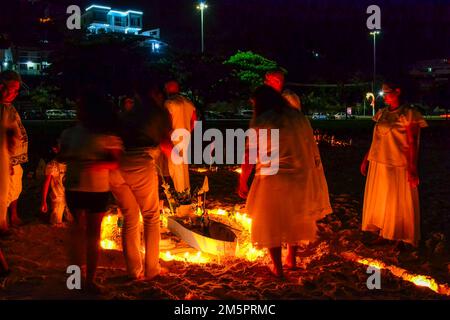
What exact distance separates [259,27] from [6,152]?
47062mm

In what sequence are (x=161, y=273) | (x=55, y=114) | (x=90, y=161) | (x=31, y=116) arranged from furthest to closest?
(x=55, y=114), (x=31, y=116), (x=161, y=273), (x=90, y=161)

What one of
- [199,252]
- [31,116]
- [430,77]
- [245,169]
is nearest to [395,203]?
[245,169]

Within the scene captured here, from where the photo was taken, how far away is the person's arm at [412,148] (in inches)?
210

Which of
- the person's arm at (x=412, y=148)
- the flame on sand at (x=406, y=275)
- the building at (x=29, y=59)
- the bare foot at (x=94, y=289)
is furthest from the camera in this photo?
the building at (x=29, y=59)

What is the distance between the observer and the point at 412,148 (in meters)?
5.36

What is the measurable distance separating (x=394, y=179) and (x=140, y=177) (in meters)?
3.10

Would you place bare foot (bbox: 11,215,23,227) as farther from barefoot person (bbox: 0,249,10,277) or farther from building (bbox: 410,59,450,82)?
building (bbox: 410,59,450,82)

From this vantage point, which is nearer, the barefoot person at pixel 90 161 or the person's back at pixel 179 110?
the barefoot person at pixel 90 161

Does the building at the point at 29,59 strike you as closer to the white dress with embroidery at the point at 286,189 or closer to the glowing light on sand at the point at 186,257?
the glowing light on sand at the point at 186,257

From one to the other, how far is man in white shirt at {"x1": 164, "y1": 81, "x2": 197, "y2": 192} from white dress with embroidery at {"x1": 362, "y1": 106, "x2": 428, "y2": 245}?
9.16ft

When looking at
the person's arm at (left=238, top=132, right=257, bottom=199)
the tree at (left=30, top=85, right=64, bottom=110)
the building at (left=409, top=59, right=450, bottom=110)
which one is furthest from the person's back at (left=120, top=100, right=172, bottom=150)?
the building at (left=409, top=59, right=450, bottom=110)

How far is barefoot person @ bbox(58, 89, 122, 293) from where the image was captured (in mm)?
3977

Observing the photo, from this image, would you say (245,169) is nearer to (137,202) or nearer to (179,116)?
(137,202)

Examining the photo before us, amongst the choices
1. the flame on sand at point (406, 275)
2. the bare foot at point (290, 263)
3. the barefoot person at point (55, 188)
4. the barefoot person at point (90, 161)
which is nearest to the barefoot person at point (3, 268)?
the barefoot person at point (90, 161)
